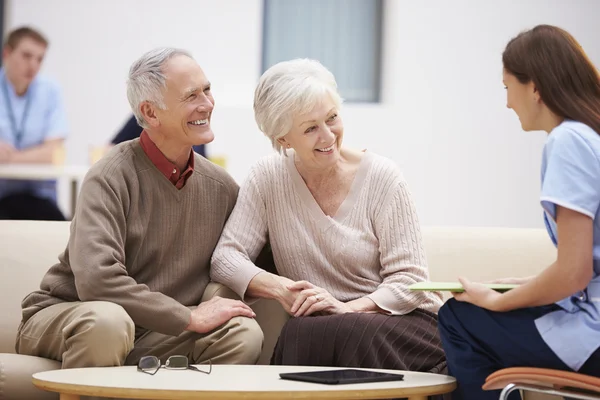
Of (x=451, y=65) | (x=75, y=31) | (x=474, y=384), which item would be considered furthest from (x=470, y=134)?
(x=474, y=384)

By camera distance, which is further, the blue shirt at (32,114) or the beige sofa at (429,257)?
the blue shirt at (32,114)

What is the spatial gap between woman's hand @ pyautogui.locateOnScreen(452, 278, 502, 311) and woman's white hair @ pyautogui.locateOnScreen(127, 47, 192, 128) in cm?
120

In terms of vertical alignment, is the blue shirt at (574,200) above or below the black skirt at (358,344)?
above

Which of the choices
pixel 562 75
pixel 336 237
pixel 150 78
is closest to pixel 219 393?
pixel 336 237

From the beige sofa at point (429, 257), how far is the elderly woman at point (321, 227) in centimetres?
23

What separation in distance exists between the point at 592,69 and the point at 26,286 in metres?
2.02

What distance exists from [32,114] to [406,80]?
3448mm

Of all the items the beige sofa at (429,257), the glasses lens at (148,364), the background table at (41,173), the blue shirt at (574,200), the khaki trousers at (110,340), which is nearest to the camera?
the blue shirt at (574,200)

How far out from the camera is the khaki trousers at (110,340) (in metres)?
2.46

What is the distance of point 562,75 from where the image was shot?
2094 mm

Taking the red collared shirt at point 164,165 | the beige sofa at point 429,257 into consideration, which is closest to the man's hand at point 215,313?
the beige sofa at point 429,257

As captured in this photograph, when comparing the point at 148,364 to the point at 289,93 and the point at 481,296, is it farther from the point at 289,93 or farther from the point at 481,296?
the point at 289,93

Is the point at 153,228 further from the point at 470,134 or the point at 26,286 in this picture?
the point at 470,134

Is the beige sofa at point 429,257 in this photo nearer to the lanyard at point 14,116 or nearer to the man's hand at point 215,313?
the man's hand at point 215,313
